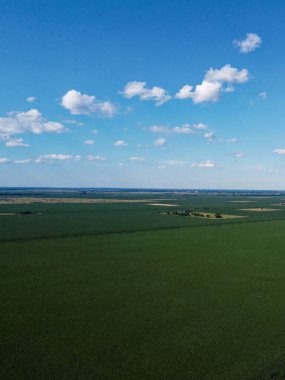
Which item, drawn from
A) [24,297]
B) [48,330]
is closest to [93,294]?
[24,297]

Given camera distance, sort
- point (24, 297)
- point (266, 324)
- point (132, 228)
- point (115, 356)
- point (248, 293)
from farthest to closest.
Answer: point (132, 228) < point (248, 293) < point (24, 297) < point (266, 324) < point (115, 356)

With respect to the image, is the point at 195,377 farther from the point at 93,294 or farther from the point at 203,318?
the point at 93,294

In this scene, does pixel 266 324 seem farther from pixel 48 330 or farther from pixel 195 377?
pixel 48 330

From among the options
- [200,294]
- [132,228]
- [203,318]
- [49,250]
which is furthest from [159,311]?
[132,228]

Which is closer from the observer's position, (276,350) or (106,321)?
(276,350)

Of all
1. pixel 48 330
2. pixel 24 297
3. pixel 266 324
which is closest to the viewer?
pixel 48 330

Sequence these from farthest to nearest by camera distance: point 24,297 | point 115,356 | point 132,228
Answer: point 132,228 < point 24,297 < point 115,356
